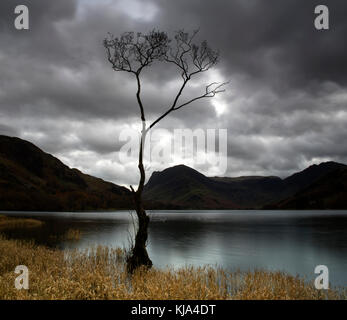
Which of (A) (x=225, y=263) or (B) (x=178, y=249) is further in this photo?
(B) (x=178, y=249)

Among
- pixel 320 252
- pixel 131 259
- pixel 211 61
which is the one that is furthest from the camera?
pixel 320 252

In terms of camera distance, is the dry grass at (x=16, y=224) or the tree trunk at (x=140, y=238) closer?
the tree trunk at (x=140, y=238)

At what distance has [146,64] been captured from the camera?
79.6 ft

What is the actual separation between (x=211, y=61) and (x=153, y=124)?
23.4 feet

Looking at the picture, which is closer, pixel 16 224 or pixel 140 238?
pixel 140 238

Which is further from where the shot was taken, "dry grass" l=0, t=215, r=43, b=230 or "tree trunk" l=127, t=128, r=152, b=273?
"dry grass" l=0, t=215, r=43, b=230

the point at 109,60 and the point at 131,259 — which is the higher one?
the point at 109,60

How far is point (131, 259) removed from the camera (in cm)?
2214

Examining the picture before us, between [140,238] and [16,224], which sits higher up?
[140,238]
